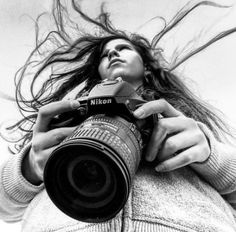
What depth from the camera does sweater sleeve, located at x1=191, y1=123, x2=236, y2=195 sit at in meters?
0.65

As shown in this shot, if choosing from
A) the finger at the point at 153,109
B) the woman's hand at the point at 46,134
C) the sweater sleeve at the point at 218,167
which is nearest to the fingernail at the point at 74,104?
the woman's hand at the point at 46,134

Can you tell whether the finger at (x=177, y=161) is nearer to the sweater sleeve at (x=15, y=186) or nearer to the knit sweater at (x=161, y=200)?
the knit sweater at (x=161, y=200)

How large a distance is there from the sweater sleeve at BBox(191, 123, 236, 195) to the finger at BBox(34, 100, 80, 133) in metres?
0.24

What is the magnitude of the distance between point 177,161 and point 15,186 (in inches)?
12.5

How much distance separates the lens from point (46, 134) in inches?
24.4

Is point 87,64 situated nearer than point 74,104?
No

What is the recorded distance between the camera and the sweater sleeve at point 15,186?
685 mm

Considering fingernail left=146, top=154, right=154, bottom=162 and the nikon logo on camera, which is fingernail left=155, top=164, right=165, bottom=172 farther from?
the nikon logo on camera

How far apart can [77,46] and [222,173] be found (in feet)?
2.22

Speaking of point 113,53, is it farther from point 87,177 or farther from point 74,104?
point 87,177

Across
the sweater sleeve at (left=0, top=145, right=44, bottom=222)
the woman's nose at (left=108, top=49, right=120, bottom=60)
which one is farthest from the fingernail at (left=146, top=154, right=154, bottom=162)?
the woman's nose at (left=108, top=49, right=120, bottom=60)

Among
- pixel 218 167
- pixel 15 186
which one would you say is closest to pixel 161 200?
pixel 218 167

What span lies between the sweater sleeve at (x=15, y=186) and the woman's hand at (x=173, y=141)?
24 centimetres

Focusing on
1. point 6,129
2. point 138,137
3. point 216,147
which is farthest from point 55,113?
point 6,129
